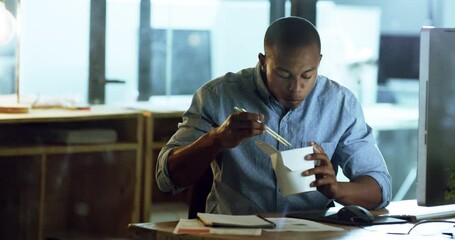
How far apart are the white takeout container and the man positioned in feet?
0.62

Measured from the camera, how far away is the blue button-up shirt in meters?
2.68

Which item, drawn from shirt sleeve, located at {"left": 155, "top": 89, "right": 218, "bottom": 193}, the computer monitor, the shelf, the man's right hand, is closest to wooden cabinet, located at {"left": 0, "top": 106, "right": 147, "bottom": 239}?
the shelf

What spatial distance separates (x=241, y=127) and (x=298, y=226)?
12.1 inches

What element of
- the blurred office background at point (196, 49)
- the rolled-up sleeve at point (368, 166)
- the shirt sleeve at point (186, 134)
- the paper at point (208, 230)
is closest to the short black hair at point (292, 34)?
the shirt sleeve at point (186, 134)

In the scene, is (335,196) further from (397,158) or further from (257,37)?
(397,158)

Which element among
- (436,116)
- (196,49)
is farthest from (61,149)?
(436,116)

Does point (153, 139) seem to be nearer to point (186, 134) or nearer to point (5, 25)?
point (5, 25)

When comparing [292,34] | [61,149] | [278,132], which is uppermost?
[292,34]

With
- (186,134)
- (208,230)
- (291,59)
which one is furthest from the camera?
(186,134)

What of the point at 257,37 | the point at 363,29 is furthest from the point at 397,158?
the point at 257,37

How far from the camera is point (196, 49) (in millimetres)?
5129

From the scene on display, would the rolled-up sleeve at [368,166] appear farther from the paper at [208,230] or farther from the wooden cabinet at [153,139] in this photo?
the wooden cabinet at [153,139]

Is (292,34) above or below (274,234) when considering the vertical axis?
above

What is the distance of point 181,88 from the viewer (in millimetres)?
5098
